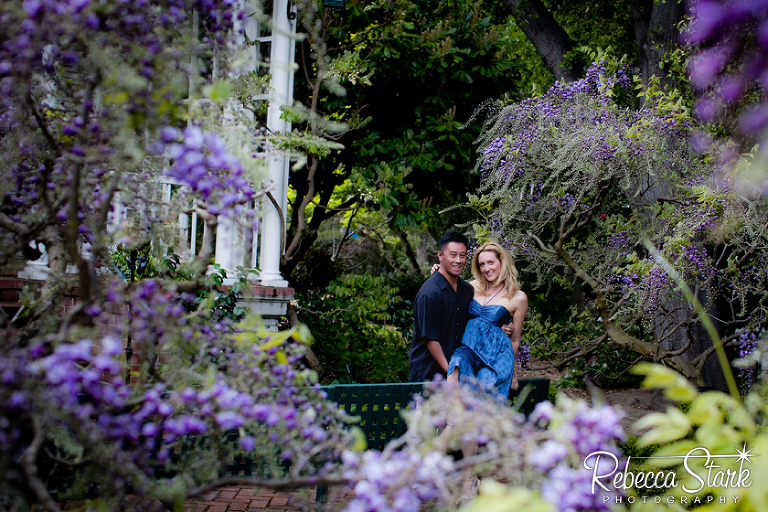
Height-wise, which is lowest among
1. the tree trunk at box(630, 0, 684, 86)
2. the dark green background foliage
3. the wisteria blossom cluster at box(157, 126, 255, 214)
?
the dark green background foliage

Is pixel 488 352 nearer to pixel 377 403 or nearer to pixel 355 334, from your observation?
pixel 377 403

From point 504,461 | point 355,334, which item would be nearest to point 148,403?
point 504,461

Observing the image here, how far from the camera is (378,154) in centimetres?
689

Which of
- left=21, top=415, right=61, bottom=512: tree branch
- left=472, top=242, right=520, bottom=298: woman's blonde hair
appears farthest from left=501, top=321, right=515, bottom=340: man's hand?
left=21, top=415, right=61, bottom=512: tree branch

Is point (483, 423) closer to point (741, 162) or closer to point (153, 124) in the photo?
point (153, 124)

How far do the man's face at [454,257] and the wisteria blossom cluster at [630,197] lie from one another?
125cm

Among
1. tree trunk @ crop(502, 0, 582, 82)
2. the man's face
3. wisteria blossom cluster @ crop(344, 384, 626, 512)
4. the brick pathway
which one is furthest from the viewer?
tree trunk @ crop(502, 0, 582, 82)

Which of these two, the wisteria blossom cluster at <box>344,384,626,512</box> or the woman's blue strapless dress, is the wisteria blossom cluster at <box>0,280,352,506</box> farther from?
the woman's blue strapless dress

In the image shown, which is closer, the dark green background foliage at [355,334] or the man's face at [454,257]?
the man's face at [454,257]

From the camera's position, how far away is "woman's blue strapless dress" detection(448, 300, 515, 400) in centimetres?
371

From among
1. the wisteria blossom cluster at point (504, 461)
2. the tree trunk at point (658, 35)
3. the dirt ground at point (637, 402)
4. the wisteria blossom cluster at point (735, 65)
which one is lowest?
the dirt ground at point (637, 402)

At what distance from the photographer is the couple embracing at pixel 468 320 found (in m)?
3.76

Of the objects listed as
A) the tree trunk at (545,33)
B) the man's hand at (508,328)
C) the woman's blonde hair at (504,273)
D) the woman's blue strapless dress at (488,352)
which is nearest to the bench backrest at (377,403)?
the woman's blue strapless dress at (488,352)

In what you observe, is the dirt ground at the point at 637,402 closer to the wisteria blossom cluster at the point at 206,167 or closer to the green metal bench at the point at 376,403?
the green metal bench at the point at 376,403
